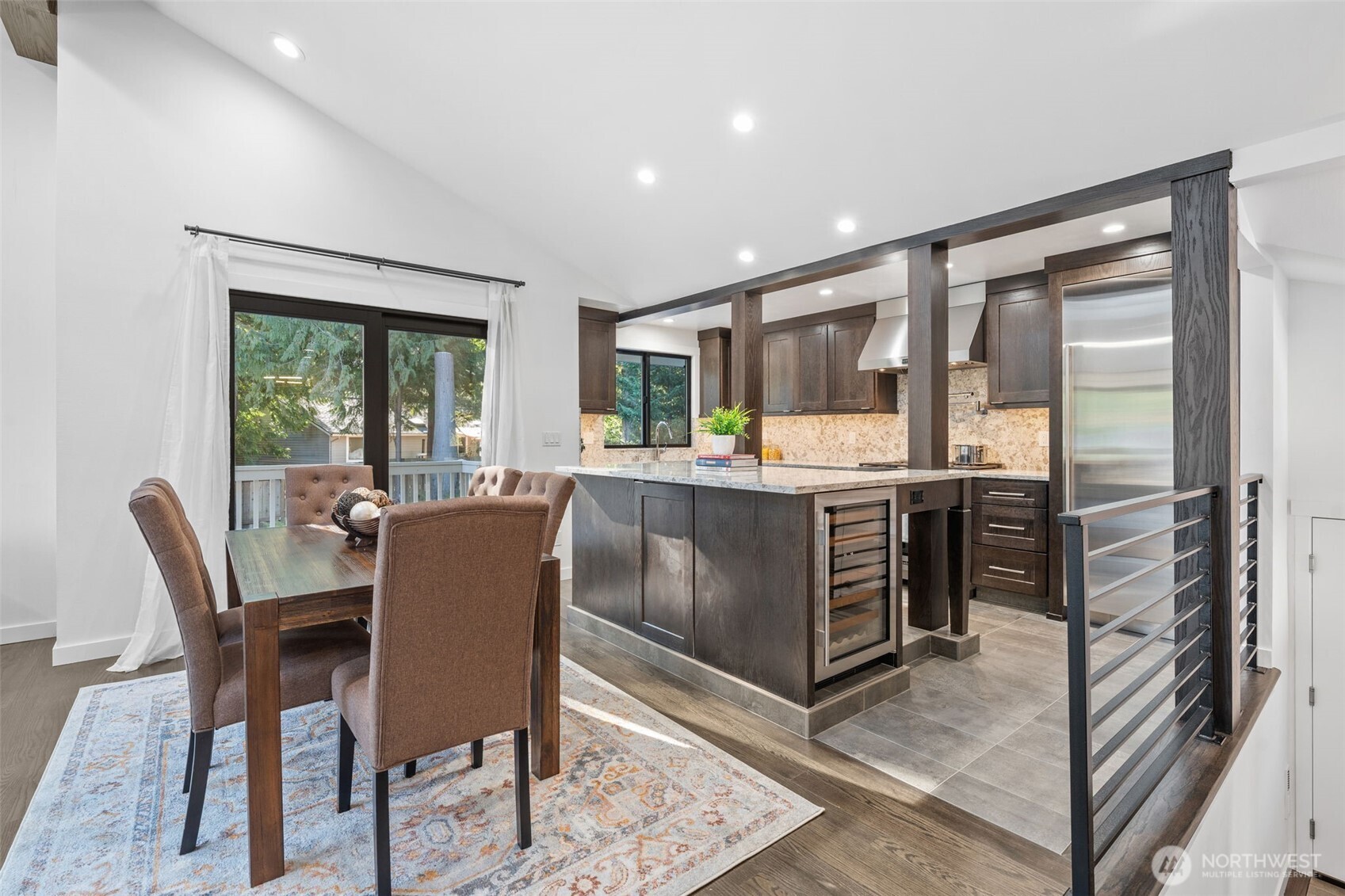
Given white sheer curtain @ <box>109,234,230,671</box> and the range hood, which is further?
the range hood

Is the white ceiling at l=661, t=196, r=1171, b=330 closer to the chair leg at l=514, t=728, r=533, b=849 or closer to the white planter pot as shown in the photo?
the white planter pot

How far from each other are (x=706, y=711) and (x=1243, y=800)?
2.08 metres

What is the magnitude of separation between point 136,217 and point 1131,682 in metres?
5.24

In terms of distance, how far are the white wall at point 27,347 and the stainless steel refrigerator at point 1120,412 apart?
6.27 meters

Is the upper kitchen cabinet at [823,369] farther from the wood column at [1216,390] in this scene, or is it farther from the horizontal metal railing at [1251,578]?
the wood column at [1216,390]

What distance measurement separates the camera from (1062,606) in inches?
161

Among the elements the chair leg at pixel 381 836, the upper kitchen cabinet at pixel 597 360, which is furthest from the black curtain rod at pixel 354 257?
the chair leg at pixel 381 836

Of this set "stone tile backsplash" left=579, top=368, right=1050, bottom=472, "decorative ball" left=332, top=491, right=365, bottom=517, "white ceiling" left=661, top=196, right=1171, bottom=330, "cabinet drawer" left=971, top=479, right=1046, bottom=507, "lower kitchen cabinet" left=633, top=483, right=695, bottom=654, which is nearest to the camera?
"decorative ball" left=332, top=491, right=365, bottom=517

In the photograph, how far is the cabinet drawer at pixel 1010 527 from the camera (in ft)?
14.1

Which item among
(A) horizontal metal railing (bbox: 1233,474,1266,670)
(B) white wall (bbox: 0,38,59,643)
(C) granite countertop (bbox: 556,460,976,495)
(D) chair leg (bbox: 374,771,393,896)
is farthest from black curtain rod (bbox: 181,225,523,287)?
(A) horizontal metal railing (bbox: 1233,474,1266,670)

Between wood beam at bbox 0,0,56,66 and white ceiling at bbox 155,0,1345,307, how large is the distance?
21.4 inches

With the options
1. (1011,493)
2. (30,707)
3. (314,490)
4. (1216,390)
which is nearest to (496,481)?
(314,490)

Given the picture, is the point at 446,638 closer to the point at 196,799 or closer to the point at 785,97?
the point at 196,799

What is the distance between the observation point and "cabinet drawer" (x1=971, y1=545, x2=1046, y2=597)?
4293 millimetres
